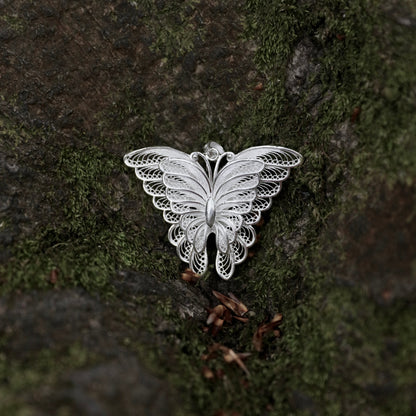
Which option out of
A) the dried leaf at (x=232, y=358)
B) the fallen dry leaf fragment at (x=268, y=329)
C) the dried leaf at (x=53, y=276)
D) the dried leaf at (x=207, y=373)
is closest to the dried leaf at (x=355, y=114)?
the fallen dry leaf fragment at (x=268, y=329)

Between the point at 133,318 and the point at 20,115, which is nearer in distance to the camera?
the point at 133,318

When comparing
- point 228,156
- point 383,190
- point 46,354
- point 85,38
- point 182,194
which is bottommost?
point 46,354

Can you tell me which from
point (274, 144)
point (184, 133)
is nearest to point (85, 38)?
point (184, 133)

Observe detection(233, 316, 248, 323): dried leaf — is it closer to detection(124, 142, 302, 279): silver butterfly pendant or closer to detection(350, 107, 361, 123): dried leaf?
detection(124, 142, 302, 279): silver butterfly pendant

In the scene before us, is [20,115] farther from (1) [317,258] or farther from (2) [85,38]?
(1) [317,258]

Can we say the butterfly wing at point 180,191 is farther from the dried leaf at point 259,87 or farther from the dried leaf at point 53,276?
the dried leaf at point 53,276

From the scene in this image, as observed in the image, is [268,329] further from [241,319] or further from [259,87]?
[259,87]

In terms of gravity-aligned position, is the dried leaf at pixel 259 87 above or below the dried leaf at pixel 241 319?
above
